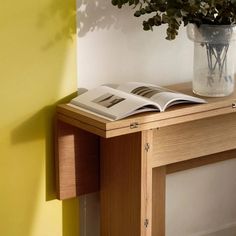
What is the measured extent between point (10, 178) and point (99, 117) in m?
Result: 0.33

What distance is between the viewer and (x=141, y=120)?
1.63m

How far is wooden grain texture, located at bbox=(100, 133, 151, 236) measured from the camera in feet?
5.64

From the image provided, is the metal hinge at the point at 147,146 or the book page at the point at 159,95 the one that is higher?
the book page at the point at 159,95

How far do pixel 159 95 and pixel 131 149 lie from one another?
0.55 feet

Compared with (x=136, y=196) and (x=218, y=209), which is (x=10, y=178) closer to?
(x=136, y=196)

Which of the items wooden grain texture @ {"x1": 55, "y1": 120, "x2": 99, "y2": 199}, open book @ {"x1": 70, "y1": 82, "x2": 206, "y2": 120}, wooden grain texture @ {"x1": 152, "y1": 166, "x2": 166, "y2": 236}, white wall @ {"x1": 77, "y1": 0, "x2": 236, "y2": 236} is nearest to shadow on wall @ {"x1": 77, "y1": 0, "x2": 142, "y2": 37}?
white wall @ {"x1": 77, "y1": 0, "x2": 236, "y2": 236}

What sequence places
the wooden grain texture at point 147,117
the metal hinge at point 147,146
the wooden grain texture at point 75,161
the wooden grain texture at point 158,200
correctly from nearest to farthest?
the wooden grain texture at point 147,117, the metal hinge at point 147,146, the wooden grain texture at point 75,161, the wooden grain texture at point 158,200

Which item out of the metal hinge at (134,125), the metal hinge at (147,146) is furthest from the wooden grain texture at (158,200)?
the metal hinge at (134,125)

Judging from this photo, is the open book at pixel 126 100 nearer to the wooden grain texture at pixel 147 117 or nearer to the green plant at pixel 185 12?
the wooden grain texture at pixel 147 117

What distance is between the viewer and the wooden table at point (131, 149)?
1.69 meters

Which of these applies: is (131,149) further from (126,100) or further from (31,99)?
(31,99)

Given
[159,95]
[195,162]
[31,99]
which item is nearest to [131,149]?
[159,95]

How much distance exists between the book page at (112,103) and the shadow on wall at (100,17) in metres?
0.19

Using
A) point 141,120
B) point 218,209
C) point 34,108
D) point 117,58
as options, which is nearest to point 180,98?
point 141,120
